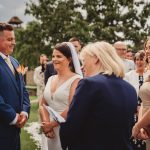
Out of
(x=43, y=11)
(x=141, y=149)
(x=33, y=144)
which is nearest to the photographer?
(x=141, y=149)

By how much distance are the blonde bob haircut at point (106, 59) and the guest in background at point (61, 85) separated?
1364 mm

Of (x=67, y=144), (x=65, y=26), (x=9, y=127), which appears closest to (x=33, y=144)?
(x=9, y=127)

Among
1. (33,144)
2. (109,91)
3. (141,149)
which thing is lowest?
(33,144)

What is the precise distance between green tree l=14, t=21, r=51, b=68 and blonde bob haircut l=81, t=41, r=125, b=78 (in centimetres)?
3817

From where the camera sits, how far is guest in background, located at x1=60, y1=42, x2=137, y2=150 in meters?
3.84

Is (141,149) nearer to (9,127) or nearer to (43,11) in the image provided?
(9,127)

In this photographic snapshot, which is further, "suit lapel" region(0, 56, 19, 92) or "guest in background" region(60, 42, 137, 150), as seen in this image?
"suit lapel" region(0, 56, 19, 92)

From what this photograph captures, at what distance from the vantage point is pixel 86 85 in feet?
12.5

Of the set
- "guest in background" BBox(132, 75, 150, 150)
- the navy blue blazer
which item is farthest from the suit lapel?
"guest in background" BBox(132, 75, 150, 150)

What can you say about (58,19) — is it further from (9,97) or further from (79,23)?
(9,97)

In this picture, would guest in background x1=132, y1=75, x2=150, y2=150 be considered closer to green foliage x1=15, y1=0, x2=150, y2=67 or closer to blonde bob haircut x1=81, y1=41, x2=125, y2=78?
blonde bob haircut x1=81, y1=41, x2=125, y2=78

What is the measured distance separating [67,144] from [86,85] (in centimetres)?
65

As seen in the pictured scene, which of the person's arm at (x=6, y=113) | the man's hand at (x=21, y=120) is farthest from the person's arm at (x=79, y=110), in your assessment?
the man's hand at (x=21, y=120)

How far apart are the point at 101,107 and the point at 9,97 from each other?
159 cm
